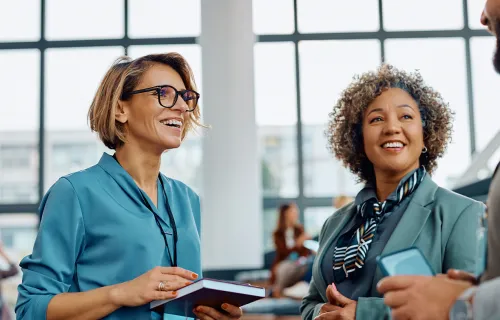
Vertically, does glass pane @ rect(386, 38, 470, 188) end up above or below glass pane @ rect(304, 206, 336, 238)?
above

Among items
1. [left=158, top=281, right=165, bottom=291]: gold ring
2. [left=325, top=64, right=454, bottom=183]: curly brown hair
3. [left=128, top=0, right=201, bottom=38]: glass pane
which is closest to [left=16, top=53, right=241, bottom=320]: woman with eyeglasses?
[left=158, top=281, right=165, bottom=291]: gold ring

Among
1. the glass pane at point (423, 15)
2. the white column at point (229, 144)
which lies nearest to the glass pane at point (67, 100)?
the white column at point (229, 144)

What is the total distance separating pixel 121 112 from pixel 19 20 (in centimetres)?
697

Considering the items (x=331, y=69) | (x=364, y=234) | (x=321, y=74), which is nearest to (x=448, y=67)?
(x=331, y=69)

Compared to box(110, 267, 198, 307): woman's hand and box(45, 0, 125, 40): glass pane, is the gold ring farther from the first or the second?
box(45, 0, 125, 40): glass pane

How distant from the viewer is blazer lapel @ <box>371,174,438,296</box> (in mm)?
1849

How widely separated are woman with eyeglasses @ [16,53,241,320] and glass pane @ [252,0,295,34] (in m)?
6.20

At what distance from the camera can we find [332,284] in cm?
193

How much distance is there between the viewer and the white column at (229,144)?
25.2 feet

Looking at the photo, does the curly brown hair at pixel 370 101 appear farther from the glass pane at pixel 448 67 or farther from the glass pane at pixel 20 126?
the glass pane at pixel 20 126

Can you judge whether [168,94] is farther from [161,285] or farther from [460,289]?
[460,289]

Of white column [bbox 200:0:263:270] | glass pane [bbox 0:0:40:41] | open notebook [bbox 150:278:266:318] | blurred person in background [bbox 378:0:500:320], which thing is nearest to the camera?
blurred person in background [bbox 378:0:500:320]

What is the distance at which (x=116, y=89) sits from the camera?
77.9 inches

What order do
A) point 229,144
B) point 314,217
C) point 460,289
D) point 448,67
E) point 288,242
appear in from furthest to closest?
point 448,67 < point 314,217 < point 229,144 < point 288,242 < point 460,289
